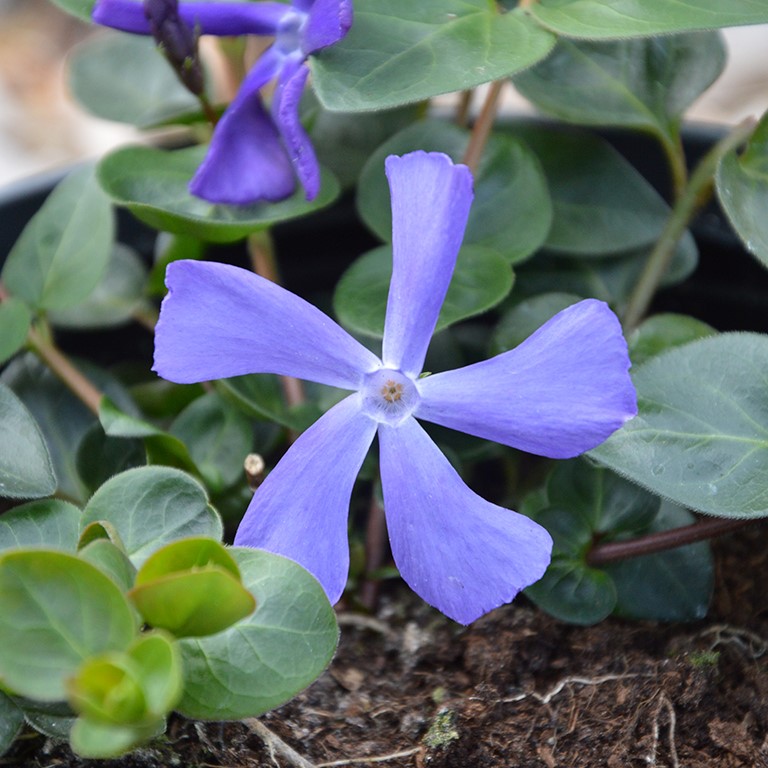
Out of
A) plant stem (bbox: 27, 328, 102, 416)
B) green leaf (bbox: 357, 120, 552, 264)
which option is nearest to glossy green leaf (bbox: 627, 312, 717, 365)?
green leaf (bbox: 357, 120, 552, 264)

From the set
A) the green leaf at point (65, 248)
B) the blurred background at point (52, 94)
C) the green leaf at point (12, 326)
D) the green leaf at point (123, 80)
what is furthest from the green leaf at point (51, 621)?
the blurred background at point (52, 94)

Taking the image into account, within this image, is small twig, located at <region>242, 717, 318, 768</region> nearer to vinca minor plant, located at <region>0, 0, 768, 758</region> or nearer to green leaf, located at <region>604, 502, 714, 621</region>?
vinca minor plant, located at <region>0, 0, 768, 758</region>

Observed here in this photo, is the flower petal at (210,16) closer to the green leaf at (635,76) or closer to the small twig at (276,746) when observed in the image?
the green leaf at (635,76)

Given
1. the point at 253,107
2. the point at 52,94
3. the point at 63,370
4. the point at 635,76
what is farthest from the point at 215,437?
the point at 52,94

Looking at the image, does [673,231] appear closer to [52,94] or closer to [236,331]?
[236,331]

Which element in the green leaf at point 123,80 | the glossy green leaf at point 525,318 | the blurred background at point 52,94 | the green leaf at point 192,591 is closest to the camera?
the green leaf at point 192,591

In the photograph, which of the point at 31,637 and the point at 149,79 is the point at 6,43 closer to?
the point at 149,79

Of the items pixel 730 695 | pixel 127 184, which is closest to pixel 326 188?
pixel 127 184
